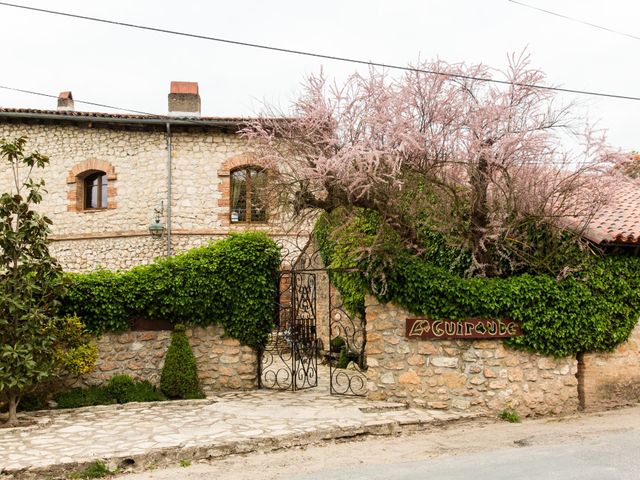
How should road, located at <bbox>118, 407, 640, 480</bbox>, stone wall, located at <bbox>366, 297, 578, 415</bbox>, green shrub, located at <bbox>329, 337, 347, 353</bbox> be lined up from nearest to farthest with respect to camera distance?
road, located at <bbox>118, 407, 640, 480</bbox> → stone wall, located at <bbox>366, 297, 578, 415</bbox> → green shrub, located at <bbox>329, 337, 347, 353</bbox>

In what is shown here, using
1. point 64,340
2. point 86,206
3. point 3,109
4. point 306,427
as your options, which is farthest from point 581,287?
point 3,109

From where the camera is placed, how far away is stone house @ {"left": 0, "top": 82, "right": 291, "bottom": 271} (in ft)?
51.6

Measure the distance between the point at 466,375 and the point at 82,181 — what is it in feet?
40.9

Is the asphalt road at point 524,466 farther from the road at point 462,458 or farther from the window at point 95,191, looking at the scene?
the window at point 95,191

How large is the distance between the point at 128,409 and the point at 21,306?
2.13 m

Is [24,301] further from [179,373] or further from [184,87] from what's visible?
[184,87]

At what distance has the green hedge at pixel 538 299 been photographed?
8141mm

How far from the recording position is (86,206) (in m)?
16.3

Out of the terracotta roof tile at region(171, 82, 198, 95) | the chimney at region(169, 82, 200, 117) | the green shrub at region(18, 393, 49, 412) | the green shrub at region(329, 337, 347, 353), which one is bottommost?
the green shrub at region(18, 393, 49, 412)

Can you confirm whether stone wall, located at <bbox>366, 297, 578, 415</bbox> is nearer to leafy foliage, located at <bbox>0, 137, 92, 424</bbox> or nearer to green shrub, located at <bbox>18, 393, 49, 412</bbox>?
leafy foliage, located at <bbox>0, 137, 92, 424</bbox>

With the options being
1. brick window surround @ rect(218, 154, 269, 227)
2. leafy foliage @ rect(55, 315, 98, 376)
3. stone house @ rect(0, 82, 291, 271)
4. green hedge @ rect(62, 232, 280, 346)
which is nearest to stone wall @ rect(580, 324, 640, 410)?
green hedge @ rect(62, 232, 280, 346)

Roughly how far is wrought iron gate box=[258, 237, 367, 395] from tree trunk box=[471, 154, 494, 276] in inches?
89.5

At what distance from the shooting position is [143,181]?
1580cm

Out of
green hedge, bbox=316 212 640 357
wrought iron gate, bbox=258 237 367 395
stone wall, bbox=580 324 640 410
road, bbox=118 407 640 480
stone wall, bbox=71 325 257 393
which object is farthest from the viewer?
wrought iron gate, bbox=258 237 367 395
